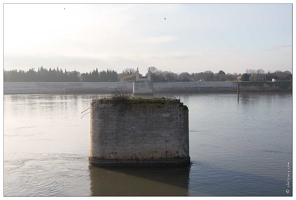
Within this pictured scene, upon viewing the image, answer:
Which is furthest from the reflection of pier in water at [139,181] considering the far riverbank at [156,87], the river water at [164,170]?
the far riverbank at [156,87]

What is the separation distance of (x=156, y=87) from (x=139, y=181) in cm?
6778

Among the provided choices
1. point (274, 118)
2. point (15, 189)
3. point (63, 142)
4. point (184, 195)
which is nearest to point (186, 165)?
point (184, 195)

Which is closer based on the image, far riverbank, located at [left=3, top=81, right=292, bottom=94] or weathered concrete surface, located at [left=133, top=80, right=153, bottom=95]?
weathered concrete surface, located at [left=133, top=80, right=153, bottom=95]

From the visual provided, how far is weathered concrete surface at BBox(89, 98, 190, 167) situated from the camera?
1319cm

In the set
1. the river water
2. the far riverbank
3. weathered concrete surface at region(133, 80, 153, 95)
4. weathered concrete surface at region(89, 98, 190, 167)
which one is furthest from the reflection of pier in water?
the far riverbank

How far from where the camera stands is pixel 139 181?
12344 mm

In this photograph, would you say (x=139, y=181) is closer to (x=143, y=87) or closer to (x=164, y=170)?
(x=164, y=170)

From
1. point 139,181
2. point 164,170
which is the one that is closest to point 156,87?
point 164,170

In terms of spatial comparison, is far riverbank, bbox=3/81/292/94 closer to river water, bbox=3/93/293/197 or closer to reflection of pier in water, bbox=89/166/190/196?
river water, bbox=3/93/293/197

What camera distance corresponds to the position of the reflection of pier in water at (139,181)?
37.9 feet

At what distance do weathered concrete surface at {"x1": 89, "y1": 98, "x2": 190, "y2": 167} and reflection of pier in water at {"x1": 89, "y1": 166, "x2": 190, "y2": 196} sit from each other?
0.98ft

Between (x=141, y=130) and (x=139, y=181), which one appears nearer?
(x=139, y=181)

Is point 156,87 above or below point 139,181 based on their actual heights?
above

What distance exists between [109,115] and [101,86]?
71980 mm
